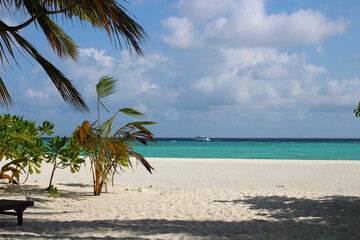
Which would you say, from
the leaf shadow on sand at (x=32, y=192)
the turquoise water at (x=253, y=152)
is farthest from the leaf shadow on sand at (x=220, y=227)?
the turquoise water at (x=253, y=152)

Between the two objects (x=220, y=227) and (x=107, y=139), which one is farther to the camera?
(x=107, y=139)

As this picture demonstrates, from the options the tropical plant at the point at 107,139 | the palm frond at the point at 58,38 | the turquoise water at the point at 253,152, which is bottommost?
the turquoise water at the point at 253,152

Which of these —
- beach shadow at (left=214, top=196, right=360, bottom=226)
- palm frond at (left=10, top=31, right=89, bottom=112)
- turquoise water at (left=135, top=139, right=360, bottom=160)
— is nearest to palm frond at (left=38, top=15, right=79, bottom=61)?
palm frond at (left=10, top=31, right=89, bottom=112)

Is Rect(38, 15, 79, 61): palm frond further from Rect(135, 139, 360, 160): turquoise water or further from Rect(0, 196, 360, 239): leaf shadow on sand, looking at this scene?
Rect(135, 139, 360, 160): turquoise water

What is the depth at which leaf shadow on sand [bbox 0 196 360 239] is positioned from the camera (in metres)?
4.26

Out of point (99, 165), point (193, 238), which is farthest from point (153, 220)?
point (99, 165)

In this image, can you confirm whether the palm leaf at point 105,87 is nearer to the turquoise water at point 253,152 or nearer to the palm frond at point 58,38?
the palm frond at point 58,38

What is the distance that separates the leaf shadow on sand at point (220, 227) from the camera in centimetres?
426

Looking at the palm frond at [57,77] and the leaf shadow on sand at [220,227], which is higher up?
the palm frond at [57,77]

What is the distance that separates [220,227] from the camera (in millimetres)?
4742

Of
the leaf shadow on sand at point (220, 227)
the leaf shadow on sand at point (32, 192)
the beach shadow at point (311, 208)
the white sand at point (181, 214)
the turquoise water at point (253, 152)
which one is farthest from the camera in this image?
the turquoise water at point (253, 152)

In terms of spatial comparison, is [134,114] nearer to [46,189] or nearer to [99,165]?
[99,165]

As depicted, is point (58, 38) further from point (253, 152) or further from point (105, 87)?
point (253, 152)

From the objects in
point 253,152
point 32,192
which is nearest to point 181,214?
point 32,192
